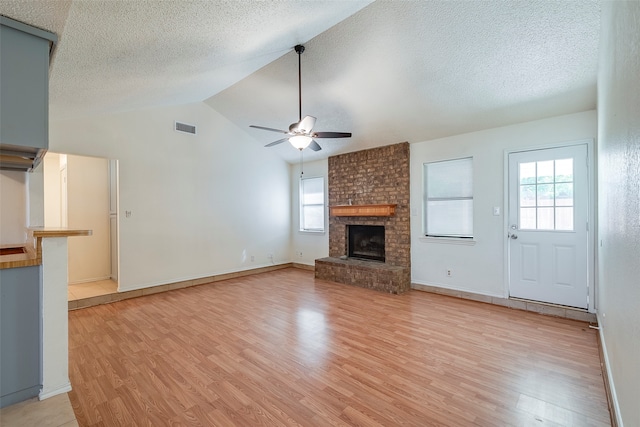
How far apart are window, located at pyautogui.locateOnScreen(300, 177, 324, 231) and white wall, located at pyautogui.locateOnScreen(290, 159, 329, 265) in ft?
0.34

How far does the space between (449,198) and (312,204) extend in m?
3.18

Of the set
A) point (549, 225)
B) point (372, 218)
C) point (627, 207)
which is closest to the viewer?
point (627, 207)

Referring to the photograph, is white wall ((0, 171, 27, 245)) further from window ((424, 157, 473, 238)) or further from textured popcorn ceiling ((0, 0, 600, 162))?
window ((424, 157, 473, 238))

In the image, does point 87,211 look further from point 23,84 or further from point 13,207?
point 23,84

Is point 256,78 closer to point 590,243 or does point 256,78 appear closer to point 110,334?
point 110,334

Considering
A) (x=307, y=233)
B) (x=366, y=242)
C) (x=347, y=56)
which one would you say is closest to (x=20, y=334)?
(x=347, y=56)

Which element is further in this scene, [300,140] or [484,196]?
[484,196]

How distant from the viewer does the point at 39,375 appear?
1894 mm

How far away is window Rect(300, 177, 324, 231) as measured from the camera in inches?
264

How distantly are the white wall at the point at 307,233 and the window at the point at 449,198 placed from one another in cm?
230

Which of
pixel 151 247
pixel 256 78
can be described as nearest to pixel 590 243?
pixel 256 78

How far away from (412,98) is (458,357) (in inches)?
128

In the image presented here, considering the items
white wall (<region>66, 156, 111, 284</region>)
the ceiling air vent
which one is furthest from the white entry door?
white wall (<region>66, 156, 111, 284</region>)

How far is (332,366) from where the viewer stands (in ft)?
7.98
